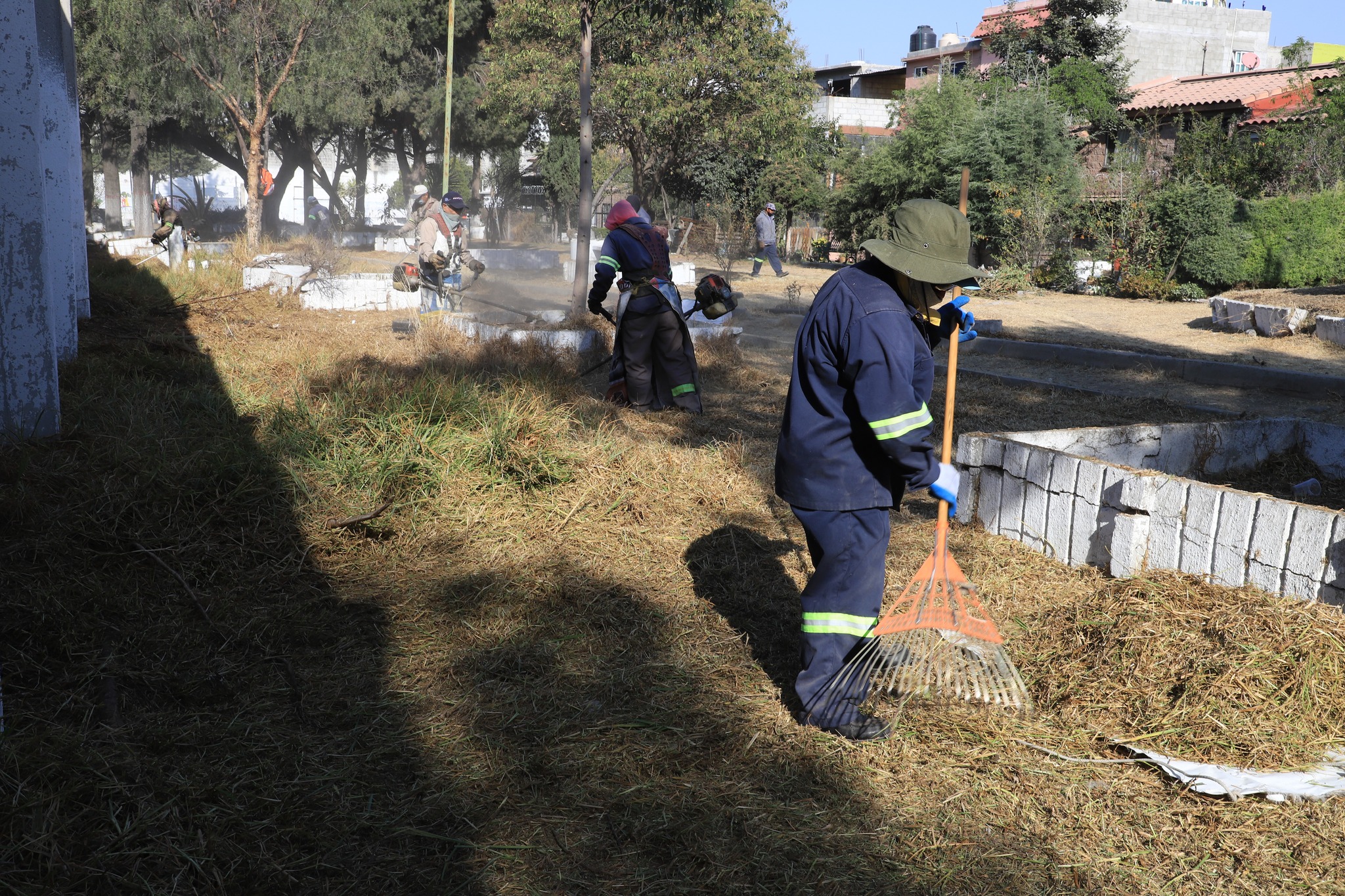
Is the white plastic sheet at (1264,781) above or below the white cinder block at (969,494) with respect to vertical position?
below

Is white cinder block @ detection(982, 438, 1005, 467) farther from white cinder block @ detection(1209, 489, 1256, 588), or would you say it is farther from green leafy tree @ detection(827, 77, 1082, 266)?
green leafy tree @ detection(827, 77, 1082, 266)

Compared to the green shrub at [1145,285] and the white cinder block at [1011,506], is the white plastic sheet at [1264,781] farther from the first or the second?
the green shrub at [1145,285]

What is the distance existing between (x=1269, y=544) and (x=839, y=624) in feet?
5.74

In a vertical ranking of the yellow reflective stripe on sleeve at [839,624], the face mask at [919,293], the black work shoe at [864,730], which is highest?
the face mask at [919,293]

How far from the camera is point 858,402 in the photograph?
3.08 metres

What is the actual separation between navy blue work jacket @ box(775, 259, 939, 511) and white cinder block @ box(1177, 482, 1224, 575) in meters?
1.36

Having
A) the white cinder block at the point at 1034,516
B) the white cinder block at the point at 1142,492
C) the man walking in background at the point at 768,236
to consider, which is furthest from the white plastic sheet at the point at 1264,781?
the man walking in background at the point at 768,236

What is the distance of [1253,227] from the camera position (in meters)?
15.7

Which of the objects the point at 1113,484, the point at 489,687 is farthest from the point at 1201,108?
the point at 489,687

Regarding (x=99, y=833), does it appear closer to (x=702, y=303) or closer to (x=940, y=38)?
(x=702, y=303)

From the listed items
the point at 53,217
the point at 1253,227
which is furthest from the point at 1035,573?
the point at 1253,227

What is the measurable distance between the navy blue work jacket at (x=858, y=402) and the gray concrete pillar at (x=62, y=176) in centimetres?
578

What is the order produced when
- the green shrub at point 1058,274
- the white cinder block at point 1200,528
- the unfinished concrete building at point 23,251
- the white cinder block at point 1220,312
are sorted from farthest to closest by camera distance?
the green shrub at point 1058,274, the white cinder block at point 1220,312, the unfinished concrete building at point 23,251, the white cinder block at point 1200,528

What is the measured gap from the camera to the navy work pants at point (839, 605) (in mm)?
3246
